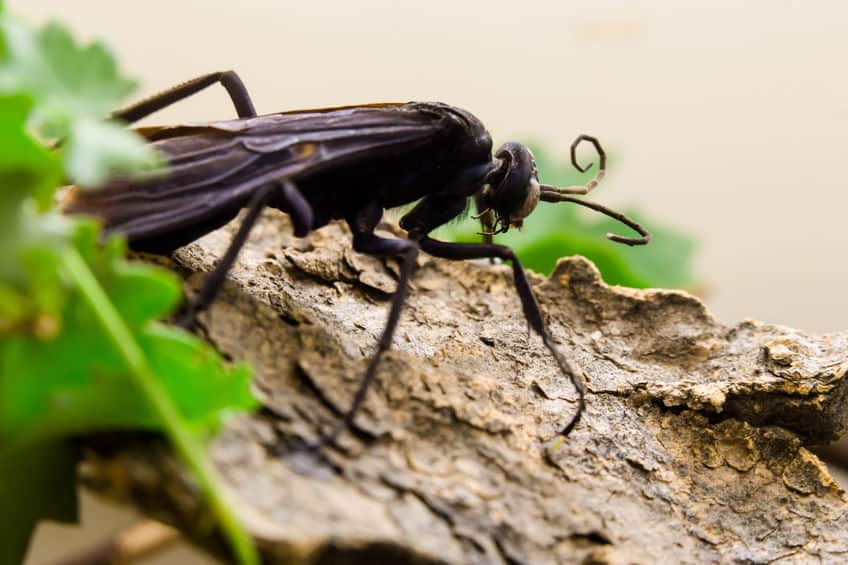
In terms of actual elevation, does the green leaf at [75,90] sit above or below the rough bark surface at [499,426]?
above

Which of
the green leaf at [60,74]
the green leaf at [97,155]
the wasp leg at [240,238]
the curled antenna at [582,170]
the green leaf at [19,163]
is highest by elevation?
the curled antenna at [582,170]

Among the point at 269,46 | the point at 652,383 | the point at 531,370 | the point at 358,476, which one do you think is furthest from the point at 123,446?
the point at 269,46

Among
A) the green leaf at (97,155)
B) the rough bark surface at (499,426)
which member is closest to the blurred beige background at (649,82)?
the rough bark surface at (499,426)

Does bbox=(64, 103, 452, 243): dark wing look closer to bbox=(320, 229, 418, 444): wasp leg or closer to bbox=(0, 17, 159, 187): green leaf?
bbox=(320, 229, 418, 444): wasp leg

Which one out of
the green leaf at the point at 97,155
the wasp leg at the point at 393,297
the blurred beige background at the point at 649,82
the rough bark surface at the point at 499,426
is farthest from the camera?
the blurred beige background at the point at 649,82

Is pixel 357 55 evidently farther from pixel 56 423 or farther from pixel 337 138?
pixel 56 423

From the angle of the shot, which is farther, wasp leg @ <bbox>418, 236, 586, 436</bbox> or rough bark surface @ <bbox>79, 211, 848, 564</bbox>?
wasp leg @ <bbox>418, 236, 586, 436</bbox>

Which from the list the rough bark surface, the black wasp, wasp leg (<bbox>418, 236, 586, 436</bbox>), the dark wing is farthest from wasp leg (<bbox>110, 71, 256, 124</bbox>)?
wasp leg (<bbox>418, 236, 586, 436</bbox>)

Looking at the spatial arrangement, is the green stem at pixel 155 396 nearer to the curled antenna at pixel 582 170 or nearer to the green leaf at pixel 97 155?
the green leaf at pixel 97 155
